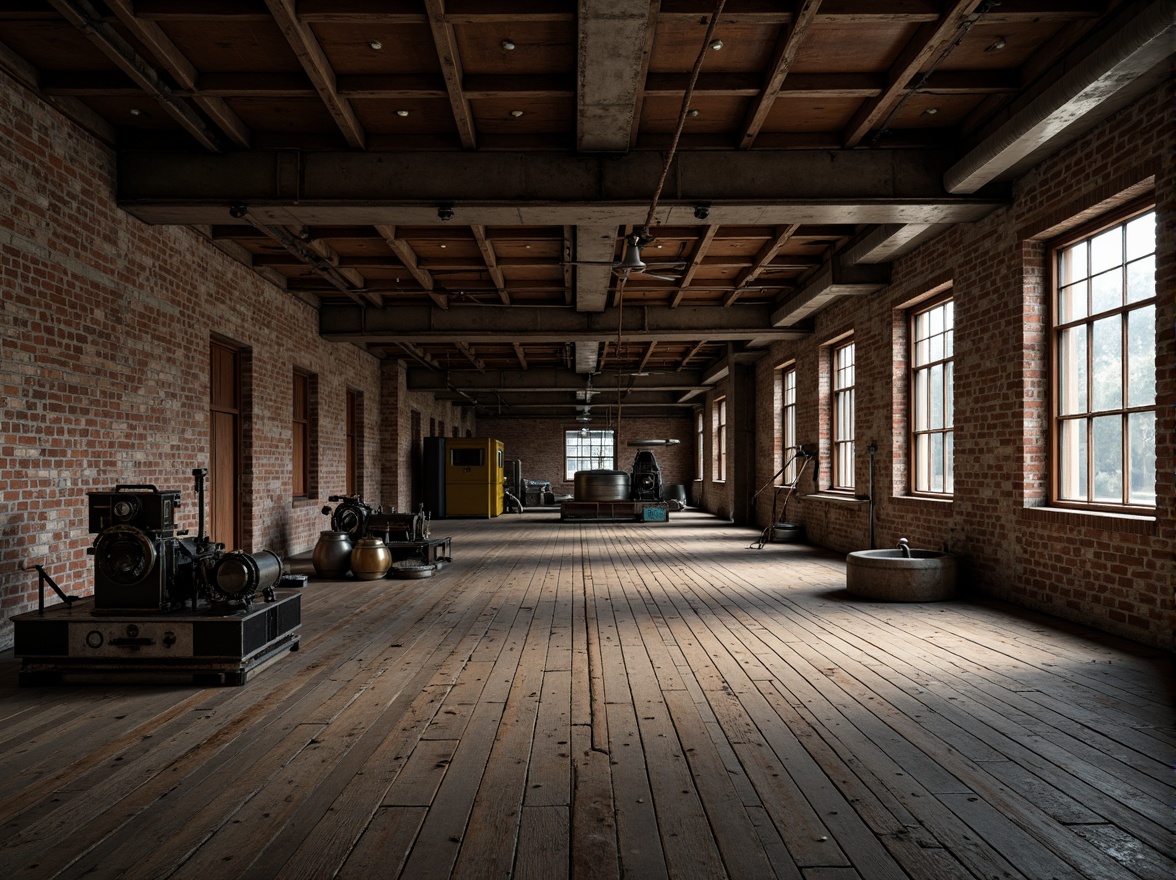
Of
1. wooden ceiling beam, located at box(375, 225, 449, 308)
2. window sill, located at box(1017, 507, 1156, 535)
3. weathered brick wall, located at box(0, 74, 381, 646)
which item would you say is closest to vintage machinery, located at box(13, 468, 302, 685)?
Answer: weathered brick wall, located at box(0, 74, 381, 646)

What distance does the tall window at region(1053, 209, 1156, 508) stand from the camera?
5125 millimetres

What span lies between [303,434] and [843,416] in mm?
7600

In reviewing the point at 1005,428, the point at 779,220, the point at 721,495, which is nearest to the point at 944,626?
the point at 1005,428

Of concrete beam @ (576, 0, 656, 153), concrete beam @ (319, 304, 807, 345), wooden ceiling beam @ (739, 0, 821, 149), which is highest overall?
wooden ceiling beam @ (739, 0, 821, 149)

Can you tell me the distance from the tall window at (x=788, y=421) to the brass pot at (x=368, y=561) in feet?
24.5

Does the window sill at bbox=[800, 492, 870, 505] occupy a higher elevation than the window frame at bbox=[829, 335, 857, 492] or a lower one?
lower

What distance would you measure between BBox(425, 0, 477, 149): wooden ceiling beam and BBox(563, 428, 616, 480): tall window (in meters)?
20.9

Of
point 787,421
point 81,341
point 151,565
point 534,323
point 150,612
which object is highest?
point 534,323

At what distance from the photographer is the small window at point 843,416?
10734 millimetres

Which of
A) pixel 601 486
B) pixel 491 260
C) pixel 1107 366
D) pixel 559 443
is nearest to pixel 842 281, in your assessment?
pixel 1107 366

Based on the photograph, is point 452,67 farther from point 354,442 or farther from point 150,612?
point 354,442

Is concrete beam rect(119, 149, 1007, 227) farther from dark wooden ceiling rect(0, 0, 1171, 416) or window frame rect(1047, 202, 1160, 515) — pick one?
window frame rect(1047, 202, 1160, 515)

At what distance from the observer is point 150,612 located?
421 cm

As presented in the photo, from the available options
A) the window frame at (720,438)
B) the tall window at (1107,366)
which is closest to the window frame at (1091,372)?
the tall window at (1107,366)
